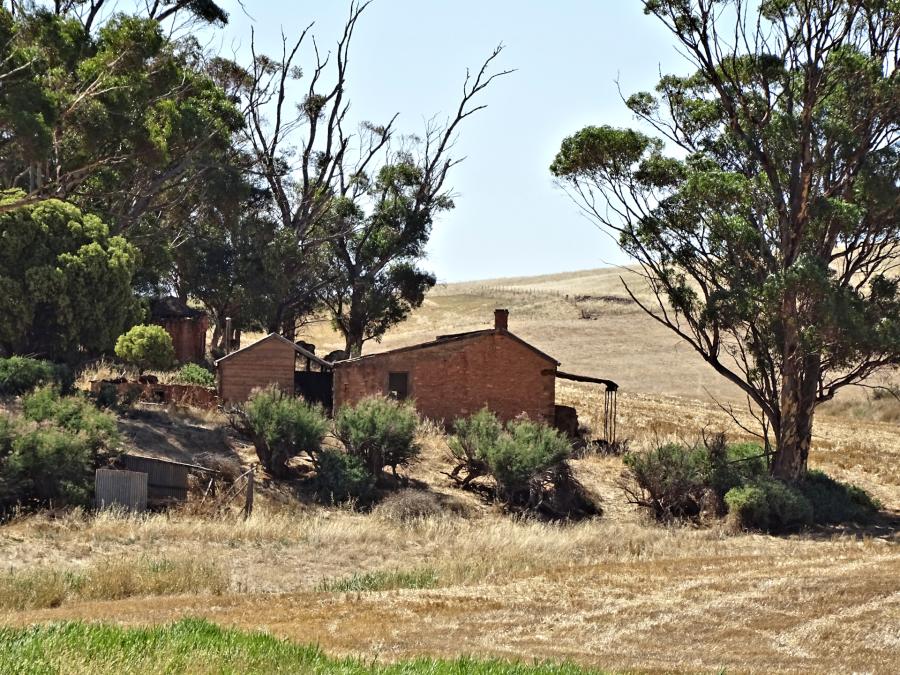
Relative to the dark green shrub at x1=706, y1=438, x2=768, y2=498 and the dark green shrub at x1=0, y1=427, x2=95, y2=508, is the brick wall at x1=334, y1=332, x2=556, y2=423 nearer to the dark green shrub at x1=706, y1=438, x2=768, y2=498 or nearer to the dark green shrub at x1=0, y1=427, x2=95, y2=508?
the dark green shrub at x1=706, y1=438, x2=768, y2=498

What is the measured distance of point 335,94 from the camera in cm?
6469

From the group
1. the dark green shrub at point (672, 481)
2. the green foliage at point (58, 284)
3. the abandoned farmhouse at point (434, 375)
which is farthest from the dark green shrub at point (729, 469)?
the green foliage at point (58, 284)

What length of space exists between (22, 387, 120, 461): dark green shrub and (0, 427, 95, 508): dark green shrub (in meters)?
0.93

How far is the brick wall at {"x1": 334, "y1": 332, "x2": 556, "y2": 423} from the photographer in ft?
135

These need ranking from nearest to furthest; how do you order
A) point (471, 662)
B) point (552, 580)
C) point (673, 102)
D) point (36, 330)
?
1. point (471, 662)
2. point (552, 580)
3. point (673, 102)
4. point (36, 330)

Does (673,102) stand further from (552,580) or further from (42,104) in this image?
(552,580)

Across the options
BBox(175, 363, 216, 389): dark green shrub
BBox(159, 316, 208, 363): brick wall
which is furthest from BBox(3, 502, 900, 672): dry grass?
BBox(159, 316, 208, 363): brick wall

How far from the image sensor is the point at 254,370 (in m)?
41.3

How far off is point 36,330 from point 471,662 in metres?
33.1

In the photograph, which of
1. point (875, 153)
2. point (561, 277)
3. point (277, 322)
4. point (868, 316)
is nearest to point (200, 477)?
point (868, 316)

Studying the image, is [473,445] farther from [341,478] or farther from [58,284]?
[58,284]

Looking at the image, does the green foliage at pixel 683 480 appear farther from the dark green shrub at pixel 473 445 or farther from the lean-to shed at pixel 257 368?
the lean-to shed at pixel 257 368

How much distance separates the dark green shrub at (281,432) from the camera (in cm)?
3328

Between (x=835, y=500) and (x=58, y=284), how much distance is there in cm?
2607
